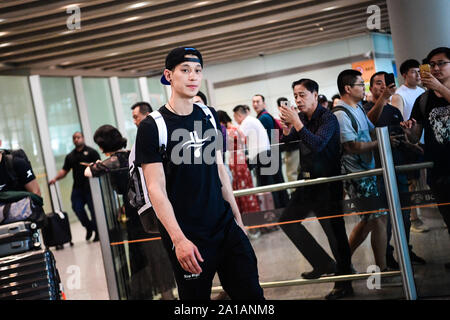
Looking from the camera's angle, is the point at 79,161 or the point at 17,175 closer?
the point at 17,175

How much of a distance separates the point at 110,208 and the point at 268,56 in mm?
14815

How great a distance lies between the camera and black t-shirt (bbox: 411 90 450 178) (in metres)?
3.84

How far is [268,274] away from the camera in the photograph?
4598 millimetres

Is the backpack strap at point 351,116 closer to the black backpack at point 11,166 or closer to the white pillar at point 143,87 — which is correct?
the black backpack at point 11,166

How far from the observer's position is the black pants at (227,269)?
2598 millimetres

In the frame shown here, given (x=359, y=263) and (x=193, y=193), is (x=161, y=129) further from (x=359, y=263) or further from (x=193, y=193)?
(x=359, y=263)

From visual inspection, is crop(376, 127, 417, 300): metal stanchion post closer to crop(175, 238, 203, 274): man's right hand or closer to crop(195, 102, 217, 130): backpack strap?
crop(195, 102, 217, 130): backpack strap

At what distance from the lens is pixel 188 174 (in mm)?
2602

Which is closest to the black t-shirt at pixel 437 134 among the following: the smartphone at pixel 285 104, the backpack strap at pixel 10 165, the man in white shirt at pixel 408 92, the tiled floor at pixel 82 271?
the smartphone at pixel 285 104

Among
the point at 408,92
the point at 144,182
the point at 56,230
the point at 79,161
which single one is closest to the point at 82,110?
the point at 79,161

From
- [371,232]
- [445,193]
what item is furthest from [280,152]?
[445,193]

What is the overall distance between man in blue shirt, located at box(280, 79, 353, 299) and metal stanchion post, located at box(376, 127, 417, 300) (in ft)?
1.09

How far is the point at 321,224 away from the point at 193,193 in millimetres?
1955
